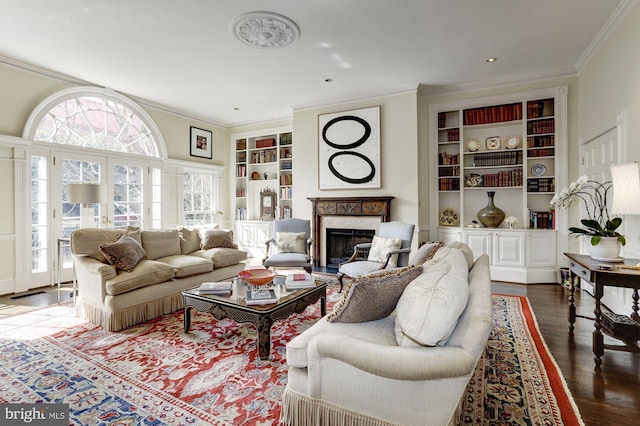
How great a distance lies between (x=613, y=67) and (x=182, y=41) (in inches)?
181

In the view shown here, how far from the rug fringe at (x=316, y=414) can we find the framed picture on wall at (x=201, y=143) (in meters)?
5.96

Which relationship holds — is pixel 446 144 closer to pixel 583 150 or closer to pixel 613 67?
pixel 583 150

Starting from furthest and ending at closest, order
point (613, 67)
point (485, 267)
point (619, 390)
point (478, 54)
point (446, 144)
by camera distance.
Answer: point (446, 144)
point (478, 54)
point (613, 67)
point (485, 267)
point (619, 390)

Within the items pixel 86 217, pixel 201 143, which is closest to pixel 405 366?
pixel 86 217

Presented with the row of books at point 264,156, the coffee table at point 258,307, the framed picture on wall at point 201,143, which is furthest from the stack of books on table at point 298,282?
the framed picture on wall at point 201,143

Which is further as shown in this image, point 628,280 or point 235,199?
point 235,199

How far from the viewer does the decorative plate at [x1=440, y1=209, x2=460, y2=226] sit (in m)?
5.23

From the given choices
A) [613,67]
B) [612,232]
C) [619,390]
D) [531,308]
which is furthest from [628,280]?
[613,67]

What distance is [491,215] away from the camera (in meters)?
4.73

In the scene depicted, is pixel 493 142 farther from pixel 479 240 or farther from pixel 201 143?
pixel 201 143

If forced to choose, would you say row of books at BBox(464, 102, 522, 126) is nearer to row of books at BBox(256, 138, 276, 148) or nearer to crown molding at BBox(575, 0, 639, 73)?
crown molding at BBox(575, 0, 639, 73)

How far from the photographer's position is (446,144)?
5289mm

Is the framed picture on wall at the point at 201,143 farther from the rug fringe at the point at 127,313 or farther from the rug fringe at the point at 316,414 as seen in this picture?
the rug fringe at the point at 316,414

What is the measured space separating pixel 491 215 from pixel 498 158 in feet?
2.98
